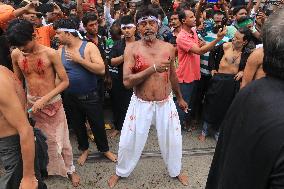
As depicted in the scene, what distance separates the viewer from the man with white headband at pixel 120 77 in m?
4.64

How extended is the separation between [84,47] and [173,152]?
160 centimetres

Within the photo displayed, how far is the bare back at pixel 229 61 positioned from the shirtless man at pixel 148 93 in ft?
3.97

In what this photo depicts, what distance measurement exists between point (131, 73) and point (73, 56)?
2.51 feet

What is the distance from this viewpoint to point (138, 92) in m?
3.71

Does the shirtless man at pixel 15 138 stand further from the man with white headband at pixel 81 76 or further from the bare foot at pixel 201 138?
the bare foot at pixel 201 138

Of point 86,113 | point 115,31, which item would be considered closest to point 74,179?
point 86,113

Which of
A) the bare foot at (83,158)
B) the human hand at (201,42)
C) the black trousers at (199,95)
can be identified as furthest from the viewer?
the black trousers at (199,95)

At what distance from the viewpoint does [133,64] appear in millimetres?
3635

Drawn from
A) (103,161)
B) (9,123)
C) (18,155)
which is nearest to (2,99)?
(9,123)

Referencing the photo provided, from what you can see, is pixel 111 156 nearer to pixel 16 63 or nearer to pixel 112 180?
pixel 112 180

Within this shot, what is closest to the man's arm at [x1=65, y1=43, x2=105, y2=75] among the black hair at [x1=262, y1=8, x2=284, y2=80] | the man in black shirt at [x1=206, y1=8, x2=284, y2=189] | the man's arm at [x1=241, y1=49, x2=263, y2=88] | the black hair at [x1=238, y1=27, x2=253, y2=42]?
the man's arm at [x1=241, y1=49, x2=263, y2=88]

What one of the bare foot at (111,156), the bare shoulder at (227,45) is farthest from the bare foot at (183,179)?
the bare shoulder at (227,45)

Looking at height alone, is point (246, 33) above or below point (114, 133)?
above

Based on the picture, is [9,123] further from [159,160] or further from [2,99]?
[159,160]
